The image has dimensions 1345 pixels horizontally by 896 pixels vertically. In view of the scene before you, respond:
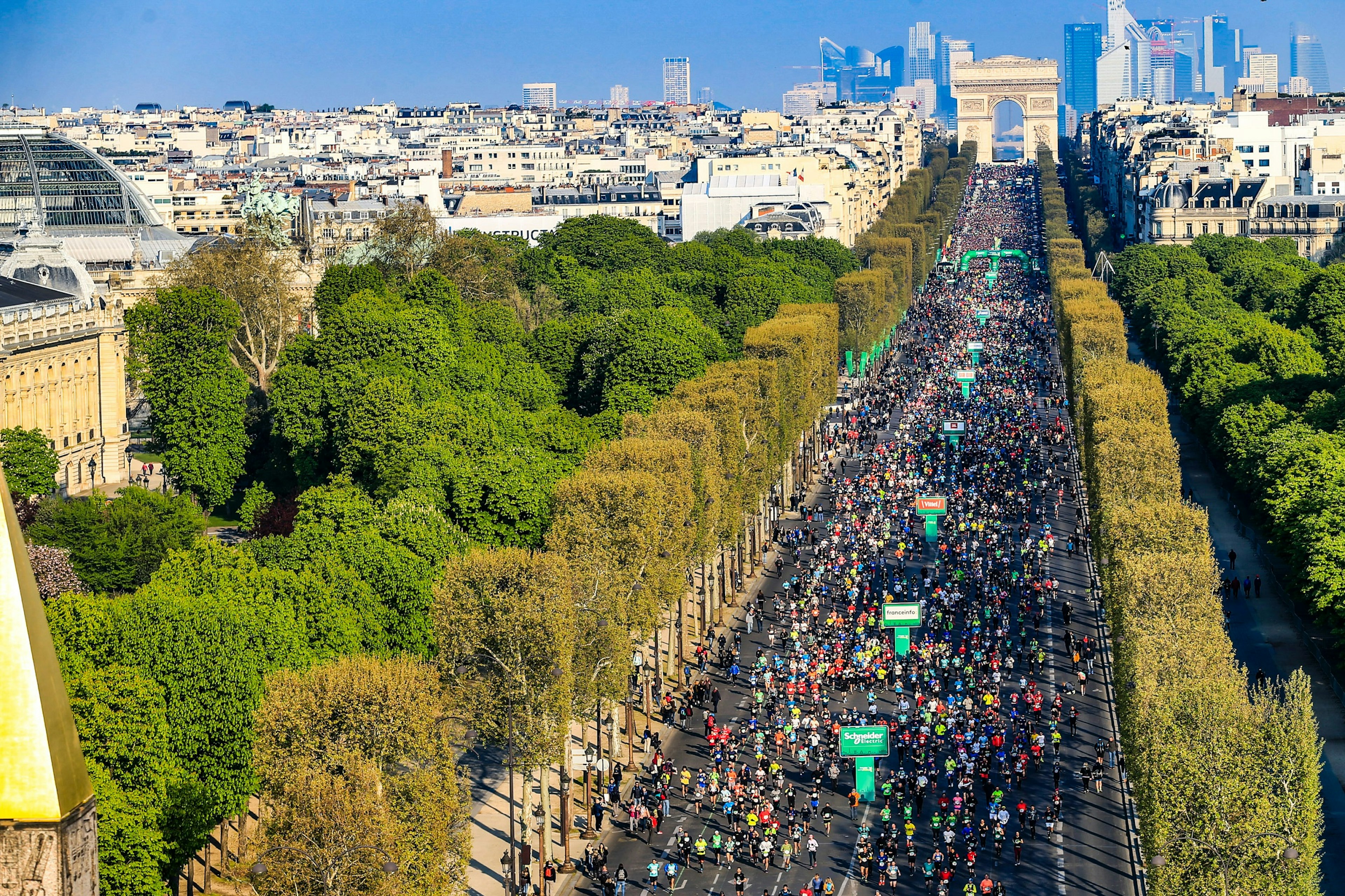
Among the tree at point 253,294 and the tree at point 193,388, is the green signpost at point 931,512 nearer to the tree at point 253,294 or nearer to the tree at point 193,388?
the tree at point 193,388

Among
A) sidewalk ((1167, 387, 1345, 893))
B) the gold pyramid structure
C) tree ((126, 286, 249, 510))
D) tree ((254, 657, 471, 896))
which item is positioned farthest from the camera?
tree ((126, 286, 249, 510))

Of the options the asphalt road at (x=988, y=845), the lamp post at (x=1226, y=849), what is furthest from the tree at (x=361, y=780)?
the lamp post at (x=1226, y=849)

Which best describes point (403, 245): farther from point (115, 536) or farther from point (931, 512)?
point (115, 536)

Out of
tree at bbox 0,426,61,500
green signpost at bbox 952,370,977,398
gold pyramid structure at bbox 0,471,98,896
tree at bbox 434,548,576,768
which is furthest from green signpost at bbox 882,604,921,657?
green signpost at bbox 952,370,977,398

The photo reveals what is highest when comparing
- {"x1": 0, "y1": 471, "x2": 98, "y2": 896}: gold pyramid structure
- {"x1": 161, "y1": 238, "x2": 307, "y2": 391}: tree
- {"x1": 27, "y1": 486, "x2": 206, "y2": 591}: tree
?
{"x1": 161, "y1": 238, "x2": 307, "y2": 391}: tree

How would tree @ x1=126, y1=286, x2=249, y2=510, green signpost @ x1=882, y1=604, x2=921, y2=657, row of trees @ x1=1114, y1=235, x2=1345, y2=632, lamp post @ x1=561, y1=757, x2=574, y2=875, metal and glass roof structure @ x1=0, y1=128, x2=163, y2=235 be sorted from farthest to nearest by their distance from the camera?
1. metal and glass roof structure @ x1=0, y1=128, x2=163, y2=235
2. tree @ x1=126, y1=286, x2=249, y2=510
3. row of trees @ x1=1114, y1=235, x2=1345, y2=632
4. green signpost @ x1=882, y1=604, x2=921, y2=657
5. lamp post @ x1=561, y1=757, x2=574, y2=875

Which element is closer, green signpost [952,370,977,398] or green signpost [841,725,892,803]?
green signpost [841,725,892,803]

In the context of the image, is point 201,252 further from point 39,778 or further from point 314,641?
point 39,778

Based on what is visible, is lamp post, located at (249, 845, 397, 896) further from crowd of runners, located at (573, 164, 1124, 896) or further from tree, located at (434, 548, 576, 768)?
crowd of runners, located at (573, 164, 1124, 896)
